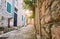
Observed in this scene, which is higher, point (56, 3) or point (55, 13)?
point (56, 3)

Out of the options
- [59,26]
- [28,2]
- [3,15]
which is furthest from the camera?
[3,15]

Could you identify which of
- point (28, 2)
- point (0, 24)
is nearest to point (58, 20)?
A: point (28, 2)

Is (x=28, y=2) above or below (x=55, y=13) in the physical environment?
above

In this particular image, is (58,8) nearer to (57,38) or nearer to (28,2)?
(57,38)

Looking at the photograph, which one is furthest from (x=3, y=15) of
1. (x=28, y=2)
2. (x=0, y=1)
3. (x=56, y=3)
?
(x=56, y=3)

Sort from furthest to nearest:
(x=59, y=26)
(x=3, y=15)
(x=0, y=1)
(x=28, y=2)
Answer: (x=3, y=15) → (x=0, y=1) → (x=28, y=2) → (x=59, y=26)

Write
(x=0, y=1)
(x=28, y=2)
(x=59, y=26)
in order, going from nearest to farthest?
(x=59, y=26) < (x=28, y=2) < (x=0, y=1)

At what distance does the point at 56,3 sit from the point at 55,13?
120 millimetres

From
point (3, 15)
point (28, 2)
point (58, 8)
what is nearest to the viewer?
point (58, 8)

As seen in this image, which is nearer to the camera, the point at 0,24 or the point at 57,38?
the point at 57,38

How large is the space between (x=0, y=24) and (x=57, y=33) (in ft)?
31.6

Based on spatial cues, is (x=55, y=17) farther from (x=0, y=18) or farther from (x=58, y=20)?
(x=0, y=18)

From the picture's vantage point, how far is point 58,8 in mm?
1592

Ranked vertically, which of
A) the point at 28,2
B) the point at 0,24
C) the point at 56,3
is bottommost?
the point at 0,24
